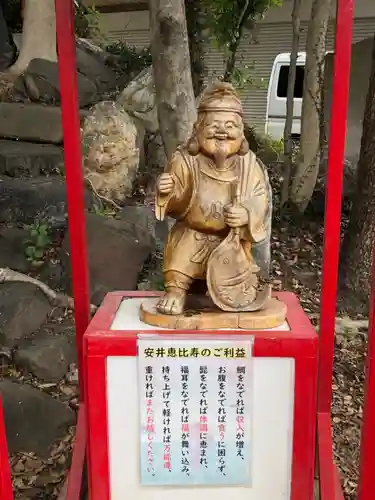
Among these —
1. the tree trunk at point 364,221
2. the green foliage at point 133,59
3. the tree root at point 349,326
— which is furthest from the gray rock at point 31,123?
the tree root at point 349,326

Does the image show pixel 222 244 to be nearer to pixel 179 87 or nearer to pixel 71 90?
pixel 71 90

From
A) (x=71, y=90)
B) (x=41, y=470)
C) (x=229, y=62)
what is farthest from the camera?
(x=229, y=62)

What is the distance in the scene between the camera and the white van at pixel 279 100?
745 centimetres

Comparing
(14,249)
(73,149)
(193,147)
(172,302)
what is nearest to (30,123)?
(14,249)

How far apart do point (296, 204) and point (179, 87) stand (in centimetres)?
212

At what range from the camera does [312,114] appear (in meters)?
4.89

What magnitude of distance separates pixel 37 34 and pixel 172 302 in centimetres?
476

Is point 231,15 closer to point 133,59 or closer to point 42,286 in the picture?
point 133,59

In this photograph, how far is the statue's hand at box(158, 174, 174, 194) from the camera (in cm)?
185

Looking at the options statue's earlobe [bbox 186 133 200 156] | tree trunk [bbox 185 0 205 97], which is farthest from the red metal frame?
tree trunk [bbox 185 0 205 97]

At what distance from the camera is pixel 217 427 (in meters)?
1.84

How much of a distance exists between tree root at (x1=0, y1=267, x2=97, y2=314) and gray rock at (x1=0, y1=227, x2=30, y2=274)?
0.69ft

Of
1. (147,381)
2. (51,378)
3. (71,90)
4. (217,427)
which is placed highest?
(71,90)

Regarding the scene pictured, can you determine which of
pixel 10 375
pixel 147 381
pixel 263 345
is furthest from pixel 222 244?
pixel 10 375
